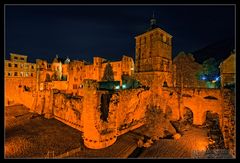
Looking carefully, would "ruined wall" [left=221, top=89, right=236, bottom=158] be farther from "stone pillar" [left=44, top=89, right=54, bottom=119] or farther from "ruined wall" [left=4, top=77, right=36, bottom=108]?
"ruined wall" [left=4, top=77, right=36, bottom=108]

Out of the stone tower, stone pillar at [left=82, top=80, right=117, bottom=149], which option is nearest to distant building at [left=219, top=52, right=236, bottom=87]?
the stone tower

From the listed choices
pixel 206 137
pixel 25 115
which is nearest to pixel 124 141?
pixel 206 137

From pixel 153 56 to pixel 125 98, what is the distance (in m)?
10.3

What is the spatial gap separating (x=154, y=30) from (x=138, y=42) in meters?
4.28

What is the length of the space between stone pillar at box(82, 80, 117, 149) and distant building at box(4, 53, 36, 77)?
32334 mm

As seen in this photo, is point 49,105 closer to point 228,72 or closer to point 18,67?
point 18,67

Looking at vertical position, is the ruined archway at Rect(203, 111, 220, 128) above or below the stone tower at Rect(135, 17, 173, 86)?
below

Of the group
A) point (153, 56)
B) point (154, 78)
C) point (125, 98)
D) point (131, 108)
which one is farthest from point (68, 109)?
point (153, 56)

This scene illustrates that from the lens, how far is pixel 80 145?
62.2ft

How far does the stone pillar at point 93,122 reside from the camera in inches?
718

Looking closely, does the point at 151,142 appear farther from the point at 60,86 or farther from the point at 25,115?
the point at 60,86

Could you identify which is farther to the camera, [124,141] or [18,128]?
Result: [18,128]

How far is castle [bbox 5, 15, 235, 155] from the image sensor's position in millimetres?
18891

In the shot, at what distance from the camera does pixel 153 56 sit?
92.9ft
